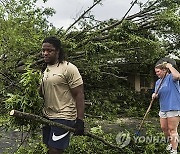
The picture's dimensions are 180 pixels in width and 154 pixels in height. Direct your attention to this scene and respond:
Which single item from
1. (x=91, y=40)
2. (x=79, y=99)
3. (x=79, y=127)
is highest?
(x=91, y=40)

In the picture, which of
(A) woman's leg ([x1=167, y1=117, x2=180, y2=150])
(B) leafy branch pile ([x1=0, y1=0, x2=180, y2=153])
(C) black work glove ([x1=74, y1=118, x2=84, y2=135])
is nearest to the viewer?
(C) black work glove ([x1=74, y1=118, x2=84, y2=135])

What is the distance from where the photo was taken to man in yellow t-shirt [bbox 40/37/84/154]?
3.01 metres

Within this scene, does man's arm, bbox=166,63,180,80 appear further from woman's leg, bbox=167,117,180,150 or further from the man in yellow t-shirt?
the man in yellow t-shirt

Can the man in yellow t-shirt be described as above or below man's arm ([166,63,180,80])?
below

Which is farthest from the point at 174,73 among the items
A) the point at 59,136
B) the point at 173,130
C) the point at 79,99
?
the point at 59,136

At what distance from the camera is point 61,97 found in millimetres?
3055

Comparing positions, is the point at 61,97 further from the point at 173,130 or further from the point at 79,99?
the point at 173,130

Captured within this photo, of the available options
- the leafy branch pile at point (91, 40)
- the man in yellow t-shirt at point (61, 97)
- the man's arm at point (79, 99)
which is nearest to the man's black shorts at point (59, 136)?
the man in yellow t-shirt at point (61, 97)

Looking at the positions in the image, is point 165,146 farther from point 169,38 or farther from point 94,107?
point 169,38

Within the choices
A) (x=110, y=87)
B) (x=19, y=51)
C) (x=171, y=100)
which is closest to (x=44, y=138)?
(x=171, y=100)

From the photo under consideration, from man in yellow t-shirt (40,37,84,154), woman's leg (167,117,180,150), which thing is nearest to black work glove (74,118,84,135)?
man in yellow t-shirt (40,37,84,154)

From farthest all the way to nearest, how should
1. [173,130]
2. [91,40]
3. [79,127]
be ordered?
[91,40] < [173,130] < [79,127]

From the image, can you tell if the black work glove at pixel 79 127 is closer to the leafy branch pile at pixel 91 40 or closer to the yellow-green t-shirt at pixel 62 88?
the yellow-green t-shirt at pixel 62 88

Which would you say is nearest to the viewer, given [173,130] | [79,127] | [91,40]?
[79,127]
